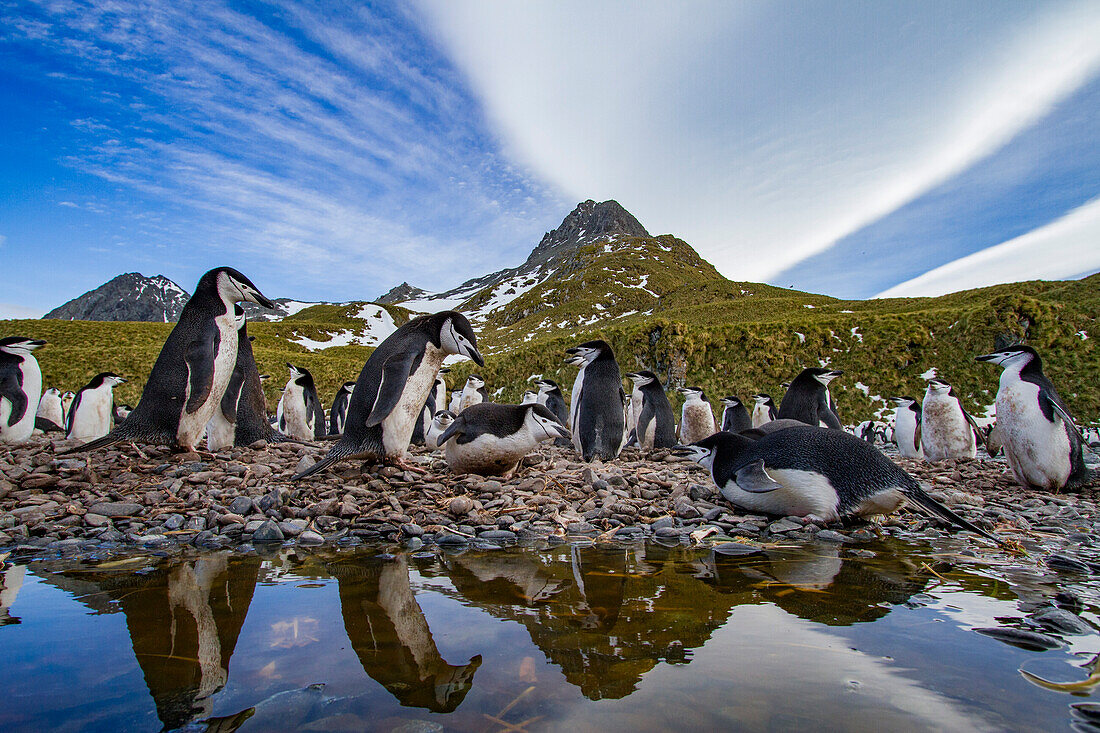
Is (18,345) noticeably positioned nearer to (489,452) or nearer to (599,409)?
(489,452)

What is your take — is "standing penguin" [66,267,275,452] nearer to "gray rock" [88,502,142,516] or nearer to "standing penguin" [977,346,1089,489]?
"gray rock" [88,502,142,516]

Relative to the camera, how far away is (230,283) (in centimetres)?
564

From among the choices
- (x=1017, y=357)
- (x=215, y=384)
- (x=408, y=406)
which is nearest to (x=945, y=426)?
(x=1017, y=357)

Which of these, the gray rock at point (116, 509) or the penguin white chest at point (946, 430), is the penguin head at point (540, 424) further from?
the penguin white chest at point (946, 430)

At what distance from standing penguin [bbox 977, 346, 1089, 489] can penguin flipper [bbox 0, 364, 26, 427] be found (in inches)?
556

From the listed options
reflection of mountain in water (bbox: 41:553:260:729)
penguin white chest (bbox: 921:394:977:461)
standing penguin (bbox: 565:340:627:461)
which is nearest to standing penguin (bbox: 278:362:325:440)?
standing penguin (bbox: 565:340:627:461)

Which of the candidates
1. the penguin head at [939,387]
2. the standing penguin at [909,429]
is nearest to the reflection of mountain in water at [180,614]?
the penguin head at [939,387]

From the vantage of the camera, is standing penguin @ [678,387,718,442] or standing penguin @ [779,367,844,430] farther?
standing penguin @ [678,387,718,442]

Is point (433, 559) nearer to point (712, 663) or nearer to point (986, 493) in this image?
point (712, 663)

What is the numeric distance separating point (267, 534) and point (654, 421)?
6.97 metres

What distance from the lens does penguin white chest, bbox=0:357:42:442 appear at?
26.6 ft

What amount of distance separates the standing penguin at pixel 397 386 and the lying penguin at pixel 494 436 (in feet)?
1.52

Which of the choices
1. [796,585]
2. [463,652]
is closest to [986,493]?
[796,585]

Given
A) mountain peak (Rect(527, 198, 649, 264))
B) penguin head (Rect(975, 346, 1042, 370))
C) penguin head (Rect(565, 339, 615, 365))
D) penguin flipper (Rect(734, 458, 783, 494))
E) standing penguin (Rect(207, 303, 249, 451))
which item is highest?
mountain peak (Rect(527, 198, 649, 264))
